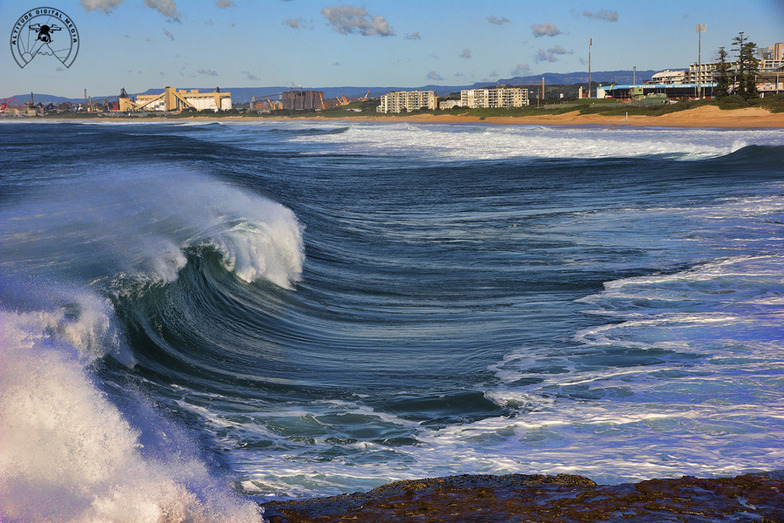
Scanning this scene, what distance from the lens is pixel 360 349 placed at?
7.50 meters

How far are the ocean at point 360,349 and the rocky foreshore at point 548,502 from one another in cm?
26

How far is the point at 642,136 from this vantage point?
154 feet

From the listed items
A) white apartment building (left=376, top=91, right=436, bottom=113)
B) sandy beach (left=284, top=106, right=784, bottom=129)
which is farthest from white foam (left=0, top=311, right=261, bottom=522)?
white apartment building (left=376, top=91, right=436, bottom=113)

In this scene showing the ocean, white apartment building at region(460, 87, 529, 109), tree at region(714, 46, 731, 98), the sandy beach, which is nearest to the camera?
the ocean

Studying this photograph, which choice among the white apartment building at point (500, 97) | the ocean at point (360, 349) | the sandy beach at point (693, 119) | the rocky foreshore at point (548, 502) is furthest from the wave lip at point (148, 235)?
the white apartment building at point (500, 97)

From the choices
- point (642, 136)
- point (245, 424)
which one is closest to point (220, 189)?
point (245, 424)

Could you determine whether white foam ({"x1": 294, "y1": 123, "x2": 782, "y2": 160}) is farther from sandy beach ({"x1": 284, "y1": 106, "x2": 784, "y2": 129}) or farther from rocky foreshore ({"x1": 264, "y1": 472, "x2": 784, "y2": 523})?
rocky foreshore ({"x1": 264, "y1": 472, "x2": 784, "y2": 523})

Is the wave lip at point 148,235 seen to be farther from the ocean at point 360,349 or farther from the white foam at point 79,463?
the white foam at point 79,463

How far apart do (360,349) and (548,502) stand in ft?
12.9

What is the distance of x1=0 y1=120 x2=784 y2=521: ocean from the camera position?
164 inches

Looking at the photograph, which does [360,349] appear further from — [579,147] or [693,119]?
[693,119]

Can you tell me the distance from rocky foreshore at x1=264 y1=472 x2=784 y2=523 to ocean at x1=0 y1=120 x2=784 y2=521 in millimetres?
259

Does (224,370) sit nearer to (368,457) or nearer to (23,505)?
(368,457)

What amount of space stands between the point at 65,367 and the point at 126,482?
1.16 meters
